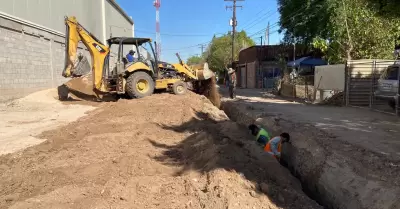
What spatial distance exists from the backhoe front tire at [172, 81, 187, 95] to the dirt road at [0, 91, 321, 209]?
5709mm

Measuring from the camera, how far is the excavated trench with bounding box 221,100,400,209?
203 inches

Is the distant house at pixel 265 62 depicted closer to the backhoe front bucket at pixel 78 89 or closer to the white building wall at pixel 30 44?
the white building wall at pixel 30 44

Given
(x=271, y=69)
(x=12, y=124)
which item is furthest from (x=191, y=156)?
(x=271, y=69)

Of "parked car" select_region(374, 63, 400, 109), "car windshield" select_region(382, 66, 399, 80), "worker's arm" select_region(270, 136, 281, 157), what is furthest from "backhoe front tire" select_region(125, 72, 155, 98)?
"car windshield" select_region(382, 66, 399, 80)

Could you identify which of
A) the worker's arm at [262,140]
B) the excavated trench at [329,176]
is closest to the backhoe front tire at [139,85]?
the excavated trench at [329,176]

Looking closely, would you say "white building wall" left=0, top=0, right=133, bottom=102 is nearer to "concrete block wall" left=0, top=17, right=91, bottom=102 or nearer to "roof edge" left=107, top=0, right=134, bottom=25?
"concrete block wall" left=0, top=17, right=91, bottom=102

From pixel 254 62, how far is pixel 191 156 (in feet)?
101

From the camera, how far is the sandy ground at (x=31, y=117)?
840 centimetres

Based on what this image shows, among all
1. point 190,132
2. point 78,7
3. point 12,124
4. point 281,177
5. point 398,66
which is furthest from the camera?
point 78,7

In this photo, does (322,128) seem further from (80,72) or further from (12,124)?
(80,72)

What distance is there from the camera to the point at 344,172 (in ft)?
20.1

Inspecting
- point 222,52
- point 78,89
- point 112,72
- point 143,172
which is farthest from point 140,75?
point 222,52

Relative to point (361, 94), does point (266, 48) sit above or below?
above

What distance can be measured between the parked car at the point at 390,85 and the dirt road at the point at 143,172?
21.1 ft
